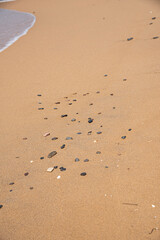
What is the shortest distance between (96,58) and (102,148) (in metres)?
2.81

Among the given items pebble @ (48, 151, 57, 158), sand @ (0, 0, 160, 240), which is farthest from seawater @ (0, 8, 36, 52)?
pebble @ (48, 151, 57, 158)

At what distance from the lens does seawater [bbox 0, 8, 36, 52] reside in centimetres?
Answer: 738

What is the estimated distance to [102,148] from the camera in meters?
2.64

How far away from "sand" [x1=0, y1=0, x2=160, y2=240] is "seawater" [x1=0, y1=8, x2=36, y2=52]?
139 centimetres

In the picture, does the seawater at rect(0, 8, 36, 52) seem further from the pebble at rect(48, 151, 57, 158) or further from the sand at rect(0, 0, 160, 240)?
the pebble at rect(48, 151, 57, 158)

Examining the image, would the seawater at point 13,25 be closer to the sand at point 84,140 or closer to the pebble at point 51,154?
the sand at point 84,140

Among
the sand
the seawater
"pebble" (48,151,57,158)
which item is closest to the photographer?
the sand

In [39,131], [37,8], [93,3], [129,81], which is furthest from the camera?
[37,8]

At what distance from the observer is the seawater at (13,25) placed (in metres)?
7.38

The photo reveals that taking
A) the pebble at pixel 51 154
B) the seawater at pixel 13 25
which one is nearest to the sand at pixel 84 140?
the pebble at pixel 51 154

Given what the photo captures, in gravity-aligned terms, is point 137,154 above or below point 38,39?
above

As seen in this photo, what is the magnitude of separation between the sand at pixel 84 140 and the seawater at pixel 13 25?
1.39 metres

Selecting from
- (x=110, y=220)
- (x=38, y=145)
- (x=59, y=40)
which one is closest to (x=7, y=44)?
(x=59, y=40)

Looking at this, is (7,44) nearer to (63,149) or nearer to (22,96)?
(22,96)
